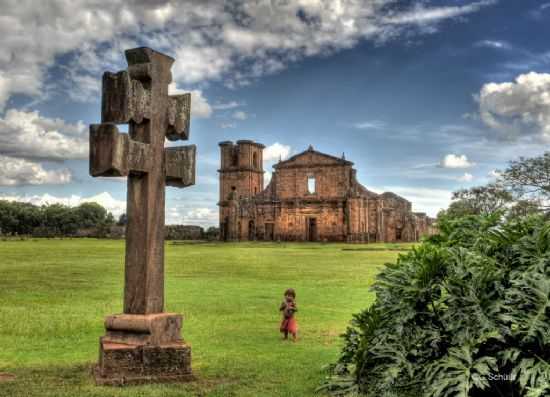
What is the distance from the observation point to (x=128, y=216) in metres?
5.24

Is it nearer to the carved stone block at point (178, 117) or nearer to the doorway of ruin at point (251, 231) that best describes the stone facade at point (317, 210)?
the doorway of ruin at point (251, 231)

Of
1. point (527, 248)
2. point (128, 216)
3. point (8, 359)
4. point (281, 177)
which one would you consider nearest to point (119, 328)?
point (128, 216)

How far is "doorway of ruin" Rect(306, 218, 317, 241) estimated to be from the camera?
189ft

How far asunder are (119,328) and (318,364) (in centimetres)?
217

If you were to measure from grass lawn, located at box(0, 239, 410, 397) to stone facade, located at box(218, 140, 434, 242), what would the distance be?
1503 inches

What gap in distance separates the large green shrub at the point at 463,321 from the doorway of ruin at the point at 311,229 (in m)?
52.5

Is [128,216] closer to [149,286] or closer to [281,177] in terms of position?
[149,286]

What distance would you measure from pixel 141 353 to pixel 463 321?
270 cm

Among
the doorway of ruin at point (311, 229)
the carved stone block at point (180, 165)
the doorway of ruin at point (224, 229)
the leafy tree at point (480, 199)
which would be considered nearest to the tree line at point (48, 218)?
the doorway of ruin at point (224, 229)

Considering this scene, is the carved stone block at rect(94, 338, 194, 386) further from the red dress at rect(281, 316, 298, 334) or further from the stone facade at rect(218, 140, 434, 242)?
the stone facade at rect(218, 140, 434, 242)

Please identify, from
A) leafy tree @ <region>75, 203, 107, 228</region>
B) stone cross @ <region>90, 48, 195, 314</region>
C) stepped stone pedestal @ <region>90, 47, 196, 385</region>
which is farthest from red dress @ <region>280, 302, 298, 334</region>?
leafy tree @ <region>75, 203, 107, 228</region>

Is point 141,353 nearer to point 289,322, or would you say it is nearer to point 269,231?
point 289,322

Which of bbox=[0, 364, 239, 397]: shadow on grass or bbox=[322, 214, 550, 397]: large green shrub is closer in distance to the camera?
bbox=[322, 214, 550, 397]: large green shrub

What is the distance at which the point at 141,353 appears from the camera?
502 centimetres
